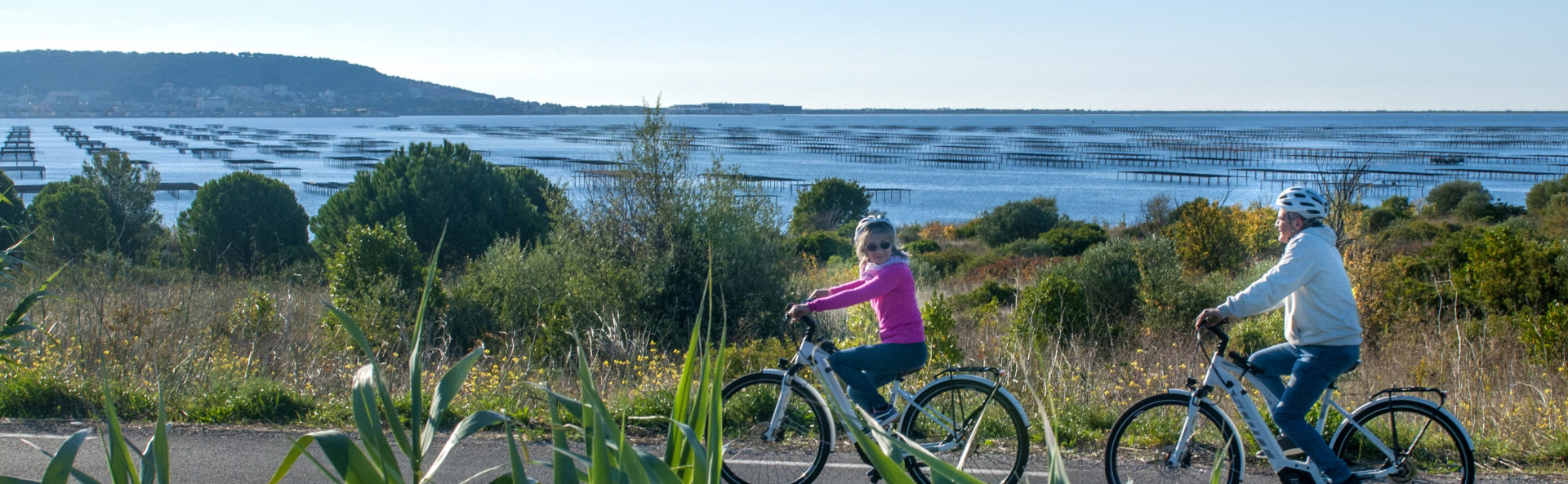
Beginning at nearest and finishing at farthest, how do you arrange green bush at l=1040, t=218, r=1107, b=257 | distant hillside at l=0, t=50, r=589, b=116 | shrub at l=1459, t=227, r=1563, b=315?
shrub at l=1459, t=227, r=1563, b=315 < green bush at l=1040, t=218, r=1107, b=257 < distant hillside at l=0, t=50, r=589, b=116

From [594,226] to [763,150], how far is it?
4966 inches

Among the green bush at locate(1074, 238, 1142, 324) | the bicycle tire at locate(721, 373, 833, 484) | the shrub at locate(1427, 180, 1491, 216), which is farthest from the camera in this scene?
the shrub at locate(1427, 180, 1491, 216)

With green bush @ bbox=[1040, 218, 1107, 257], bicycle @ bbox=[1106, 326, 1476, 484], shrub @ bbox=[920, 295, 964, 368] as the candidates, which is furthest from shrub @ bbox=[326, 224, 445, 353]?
green bush @ bbox=[1040, 218, 1107, 257]

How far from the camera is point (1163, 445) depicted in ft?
16.6

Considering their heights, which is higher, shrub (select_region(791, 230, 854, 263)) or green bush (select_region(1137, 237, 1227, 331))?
green bush (select_region(1137, 237, 1227, 331))

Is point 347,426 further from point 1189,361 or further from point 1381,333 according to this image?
point 1381,333

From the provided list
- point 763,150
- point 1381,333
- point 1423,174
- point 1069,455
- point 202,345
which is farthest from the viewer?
point 763,150

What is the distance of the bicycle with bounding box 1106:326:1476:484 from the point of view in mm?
4293

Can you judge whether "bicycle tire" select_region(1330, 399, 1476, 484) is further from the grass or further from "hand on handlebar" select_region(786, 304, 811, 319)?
"hand on handlebar" select_region(786, 304, 811, 319)

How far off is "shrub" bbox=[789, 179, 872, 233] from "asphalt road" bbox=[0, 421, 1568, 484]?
134 ft

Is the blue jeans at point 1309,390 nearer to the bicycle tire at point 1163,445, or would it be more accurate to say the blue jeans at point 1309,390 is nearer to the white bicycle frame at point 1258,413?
the white bicycle frame at point 1258,413

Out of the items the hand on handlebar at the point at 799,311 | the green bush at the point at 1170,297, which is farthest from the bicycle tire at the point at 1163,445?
the green bush at the point at 1170,297

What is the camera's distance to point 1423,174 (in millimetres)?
83812

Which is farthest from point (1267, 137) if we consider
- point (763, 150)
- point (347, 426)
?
point (347, 426)
